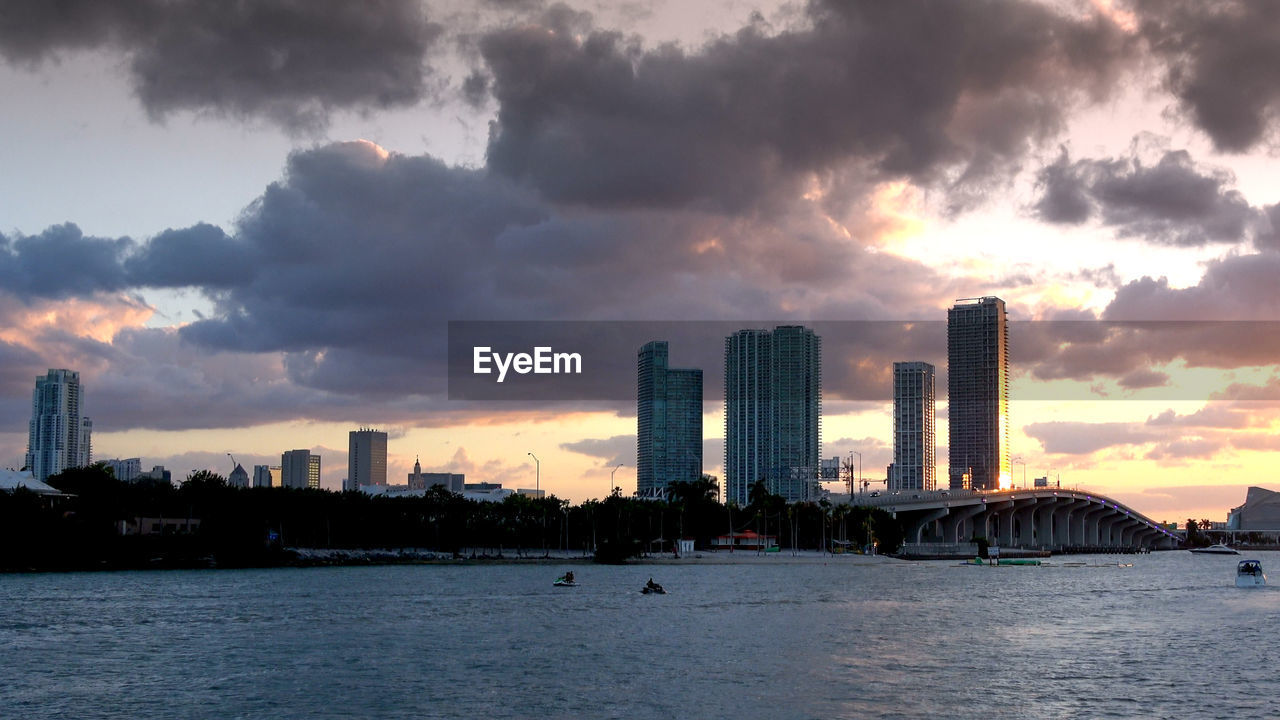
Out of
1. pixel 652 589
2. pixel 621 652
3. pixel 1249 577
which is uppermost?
pixel 621 652

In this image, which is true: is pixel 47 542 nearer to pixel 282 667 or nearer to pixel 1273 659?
pixel 282 667

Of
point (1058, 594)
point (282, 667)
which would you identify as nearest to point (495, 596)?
point (282, 667)

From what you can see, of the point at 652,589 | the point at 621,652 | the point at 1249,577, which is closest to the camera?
the point at 621,652

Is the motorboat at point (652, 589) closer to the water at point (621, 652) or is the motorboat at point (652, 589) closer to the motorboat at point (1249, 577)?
the water at point (621, 652)

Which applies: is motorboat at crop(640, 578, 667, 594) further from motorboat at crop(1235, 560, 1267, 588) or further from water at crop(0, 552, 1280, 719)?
motorboat at crop(1235, 560, 1267, 588)

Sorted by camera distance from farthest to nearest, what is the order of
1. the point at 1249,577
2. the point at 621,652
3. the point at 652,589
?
the point at 1249,577, the point at 652,589, the point at 621,652

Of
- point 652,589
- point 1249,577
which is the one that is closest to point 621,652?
point 652,589

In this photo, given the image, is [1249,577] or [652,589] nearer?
[652,589]

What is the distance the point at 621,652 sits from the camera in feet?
242

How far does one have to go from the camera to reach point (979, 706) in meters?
55.5

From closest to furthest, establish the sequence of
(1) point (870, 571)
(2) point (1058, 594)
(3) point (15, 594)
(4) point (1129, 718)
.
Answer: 1. (4) point (1129, 718)
2. (3) point (15, 594)
3. (2) point (1058, 594)
4. (1) point (870, 571)

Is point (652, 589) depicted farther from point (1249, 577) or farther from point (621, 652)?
point (1249, 577)

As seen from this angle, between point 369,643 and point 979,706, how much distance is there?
39136 mm

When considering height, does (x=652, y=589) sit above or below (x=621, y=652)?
below
